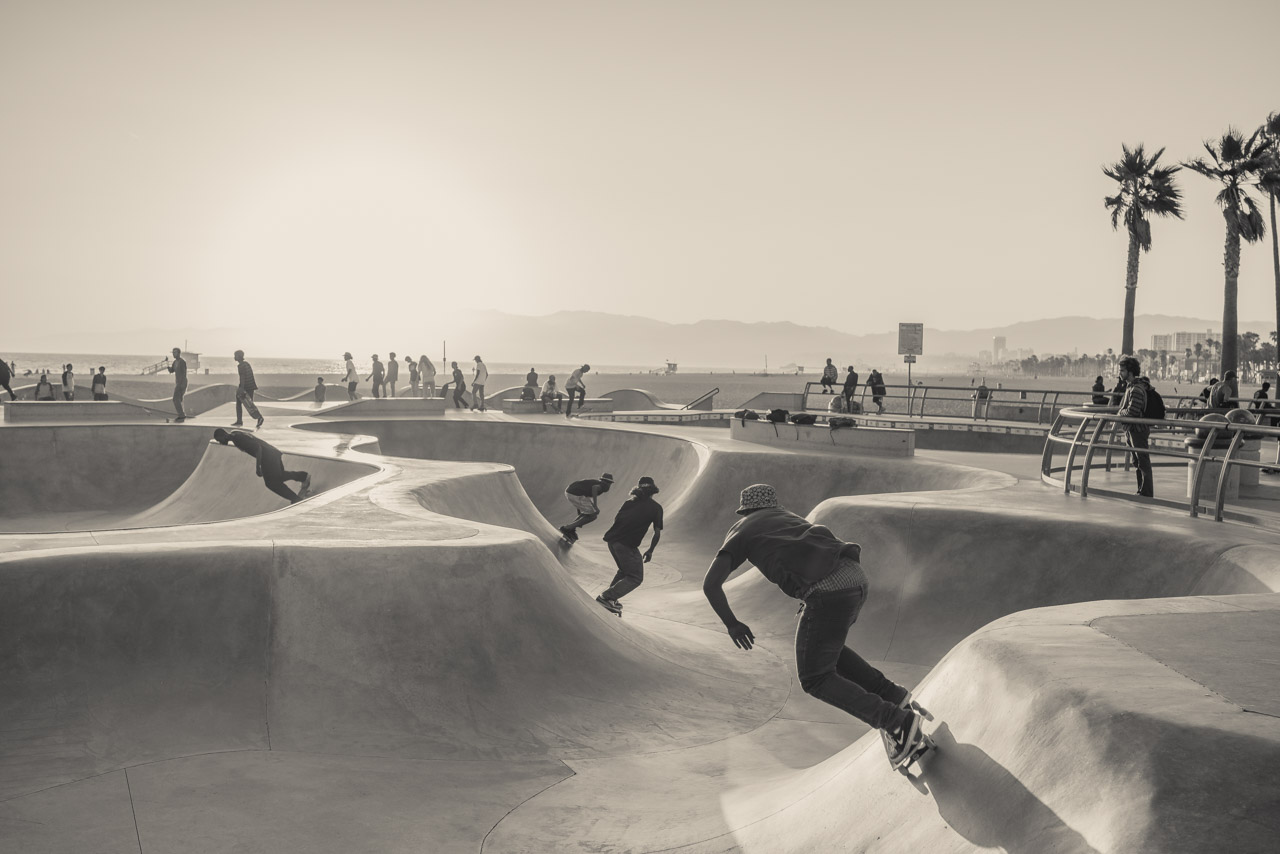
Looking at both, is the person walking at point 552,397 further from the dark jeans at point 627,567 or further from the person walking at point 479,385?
the dark jeans at point 627,567

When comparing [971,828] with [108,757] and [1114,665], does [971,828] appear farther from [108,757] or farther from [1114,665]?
[108,757]

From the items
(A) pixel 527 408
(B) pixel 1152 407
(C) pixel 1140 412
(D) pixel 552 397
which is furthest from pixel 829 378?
(C) pixel 1140 412

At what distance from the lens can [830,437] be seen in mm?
19469

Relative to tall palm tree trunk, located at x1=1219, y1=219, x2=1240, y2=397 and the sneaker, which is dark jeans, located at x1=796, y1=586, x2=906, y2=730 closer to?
the sneaker

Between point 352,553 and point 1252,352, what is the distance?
201m

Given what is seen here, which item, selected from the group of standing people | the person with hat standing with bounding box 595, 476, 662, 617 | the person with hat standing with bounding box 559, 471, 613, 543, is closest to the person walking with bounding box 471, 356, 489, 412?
the group of standing people

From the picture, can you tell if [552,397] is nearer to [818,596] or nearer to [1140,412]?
[1140,412]

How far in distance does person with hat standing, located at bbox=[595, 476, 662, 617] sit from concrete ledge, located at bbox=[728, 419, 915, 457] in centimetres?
830

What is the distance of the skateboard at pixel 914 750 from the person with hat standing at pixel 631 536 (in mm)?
6514

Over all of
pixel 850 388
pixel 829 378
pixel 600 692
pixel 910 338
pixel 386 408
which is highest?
pixel 910 338

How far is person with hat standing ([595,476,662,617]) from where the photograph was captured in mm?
11094

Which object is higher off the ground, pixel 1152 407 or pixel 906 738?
pixel 1152 407

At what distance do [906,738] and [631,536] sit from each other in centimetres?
687

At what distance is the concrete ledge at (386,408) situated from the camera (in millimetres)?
27281
